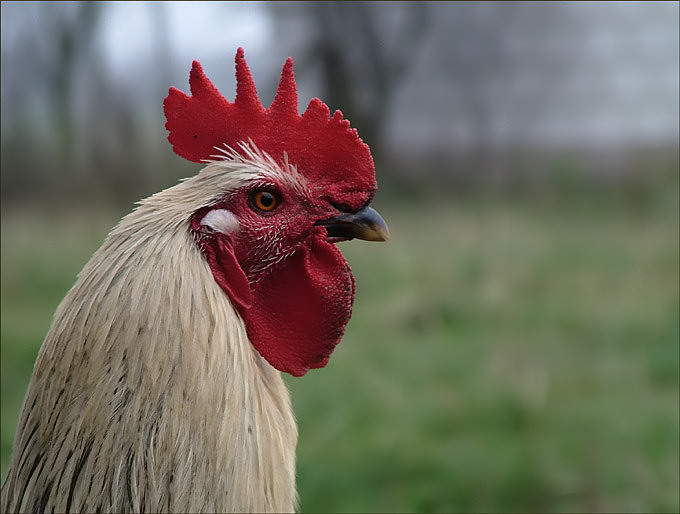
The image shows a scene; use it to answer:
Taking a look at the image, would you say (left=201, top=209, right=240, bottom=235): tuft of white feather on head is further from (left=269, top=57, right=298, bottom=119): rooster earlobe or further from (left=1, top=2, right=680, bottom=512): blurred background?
(left=1, top=2, right=680, bottom=512): blurred background

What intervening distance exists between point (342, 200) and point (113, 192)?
22.3ft

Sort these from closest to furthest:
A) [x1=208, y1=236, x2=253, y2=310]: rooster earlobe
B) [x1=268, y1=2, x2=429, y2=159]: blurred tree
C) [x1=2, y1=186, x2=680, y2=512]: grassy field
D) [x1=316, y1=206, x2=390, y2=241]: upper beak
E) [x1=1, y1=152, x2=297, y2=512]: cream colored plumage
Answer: [x1=1, y1=152, x2=297, y2=512]: cream colored plumage
[x1=208, y1=236, x2=253, y2=310]: rooster earlobe
[x1=316, y1=206, x2=390, y2=241]: upper beak
[x1=2, y1=186, x2=680, y2=512]: grassy field
[x1=268, y1=2, x2=429, y2=159]: blurred tree

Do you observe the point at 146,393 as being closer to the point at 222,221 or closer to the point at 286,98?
the point at 222,221

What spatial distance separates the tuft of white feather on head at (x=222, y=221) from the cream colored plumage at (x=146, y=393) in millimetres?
44

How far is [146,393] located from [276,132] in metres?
0.72

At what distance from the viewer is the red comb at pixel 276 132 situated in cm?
182

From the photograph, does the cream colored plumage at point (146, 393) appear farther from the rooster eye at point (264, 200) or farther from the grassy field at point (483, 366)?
the grassy field at point (483, 366)

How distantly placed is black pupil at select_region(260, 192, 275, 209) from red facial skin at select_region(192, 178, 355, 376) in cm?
1

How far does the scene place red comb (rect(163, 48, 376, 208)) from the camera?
182cm

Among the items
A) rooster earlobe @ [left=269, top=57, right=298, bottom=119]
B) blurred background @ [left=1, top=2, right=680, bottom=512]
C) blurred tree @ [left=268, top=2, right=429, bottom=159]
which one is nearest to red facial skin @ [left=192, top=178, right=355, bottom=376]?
rooster earlobe @ [left=269, top=57, right=298, bottom=119]

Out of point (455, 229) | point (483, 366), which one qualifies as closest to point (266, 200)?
point (483, 366)

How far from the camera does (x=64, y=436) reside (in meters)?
1.59

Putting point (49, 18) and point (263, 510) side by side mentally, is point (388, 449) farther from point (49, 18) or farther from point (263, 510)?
point (49, 18)

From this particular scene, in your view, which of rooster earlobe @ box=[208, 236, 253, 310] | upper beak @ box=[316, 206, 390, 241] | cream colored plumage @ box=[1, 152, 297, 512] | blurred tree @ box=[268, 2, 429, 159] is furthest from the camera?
blurred tree @ box=[268, 2, 429, 159]
